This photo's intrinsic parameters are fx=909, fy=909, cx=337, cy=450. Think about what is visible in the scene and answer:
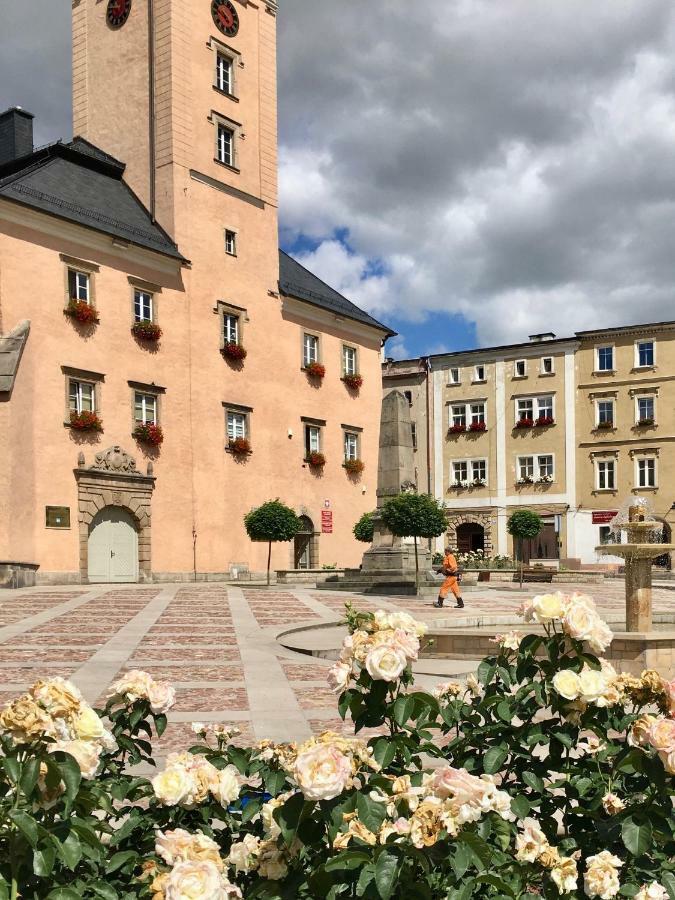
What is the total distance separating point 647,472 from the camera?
45.7m

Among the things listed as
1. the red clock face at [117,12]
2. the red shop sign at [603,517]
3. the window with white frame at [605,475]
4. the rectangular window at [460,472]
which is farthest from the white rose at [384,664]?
the rectangular window at [460,472]

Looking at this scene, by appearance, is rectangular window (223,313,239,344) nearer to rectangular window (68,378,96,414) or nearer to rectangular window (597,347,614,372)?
rectangular window (68,378,96,414)

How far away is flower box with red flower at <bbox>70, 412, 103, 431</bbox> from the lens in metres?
26.9

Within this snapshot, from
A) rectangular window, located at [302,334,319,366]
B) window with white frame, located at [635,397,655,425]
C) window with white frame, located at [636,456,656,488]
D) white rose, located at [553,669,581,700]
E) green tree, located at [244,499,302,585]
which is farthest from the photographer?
A: window with white frame, located at [635,397,655,425]

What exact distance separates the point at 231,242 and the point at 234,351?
4273 millimetres

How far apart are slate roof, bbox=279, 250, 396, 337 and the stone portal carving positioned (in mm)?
10492

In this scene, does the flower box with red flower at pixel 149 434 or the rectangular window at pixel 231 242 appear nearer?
the flower box with red flower at pixel 149 434

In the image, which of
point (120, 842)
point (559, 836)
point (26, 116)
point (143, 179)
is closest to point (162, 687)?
point (120, 842)

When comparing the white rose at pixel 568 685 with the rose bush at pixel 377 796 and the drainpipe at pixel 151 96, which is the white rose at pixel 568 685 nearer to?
the rose bush at pixel 377 796

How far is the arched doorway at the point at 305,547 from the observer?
35.2 metres

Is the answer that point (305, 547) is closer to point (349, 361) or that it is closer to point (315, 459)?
point (315, 459)

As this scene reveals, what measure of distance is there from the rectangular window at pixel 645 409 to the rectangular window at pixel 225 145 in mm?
24349

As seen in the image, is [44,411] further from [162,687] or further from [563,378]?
[563,378]

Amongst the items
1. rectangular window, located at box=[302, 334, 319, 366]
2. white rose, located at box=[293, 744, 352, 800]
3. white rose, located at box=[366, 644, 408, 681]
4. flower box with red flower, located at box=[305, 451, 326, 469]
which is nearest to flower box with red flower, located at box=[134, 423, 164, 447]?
flower box with red flower, located at box=[305, 451, 326, 469]
